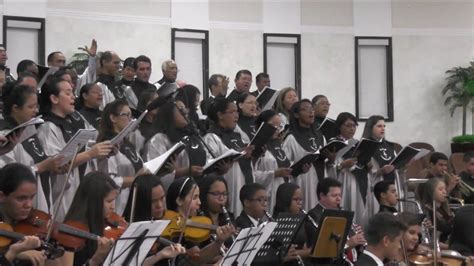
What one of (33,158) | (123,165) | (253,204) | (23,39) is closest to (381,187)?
(253,204)

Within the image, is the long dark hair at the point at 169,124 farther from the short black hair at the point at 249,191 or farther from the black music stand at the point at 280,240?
the black music stand at the point at 280,240

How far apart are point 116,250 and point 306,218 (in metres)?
2.94

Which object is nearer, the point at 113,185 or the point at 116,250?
the point at 116,250

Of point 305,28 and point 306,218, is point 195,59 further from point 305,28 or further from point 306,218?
point 306,218

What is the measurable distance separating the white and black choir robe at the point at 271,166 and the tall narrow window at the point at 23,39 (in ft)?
18.0

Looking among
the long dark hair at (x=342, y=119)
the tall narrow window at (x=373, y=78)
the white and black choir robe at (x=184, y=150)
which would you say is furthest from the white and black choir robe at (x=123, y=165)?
the tall narrow window at (x=373, y=78)

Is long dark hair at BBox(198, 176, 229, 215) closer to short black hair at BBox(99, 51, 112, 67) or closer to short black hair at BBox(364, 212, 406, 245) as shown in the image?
short black hair at BBox(364, 212, 406, 245)

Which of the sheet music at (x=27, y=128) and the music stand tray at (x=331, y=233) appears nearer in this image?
the sheet music at (x=27, y=128)

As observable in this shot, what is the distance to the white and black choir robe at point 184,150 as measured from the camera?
9.08 metres

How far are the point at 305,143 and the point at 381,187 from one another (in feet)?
3.17

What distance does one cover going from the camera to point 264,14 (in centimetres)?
1695

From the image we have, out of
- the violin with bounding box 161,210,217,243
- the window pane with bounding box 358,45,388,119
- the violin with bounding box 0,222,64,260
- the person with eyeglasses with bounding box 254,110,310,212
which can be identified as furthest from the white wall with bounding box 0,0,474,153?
the violin with bounding box 0,222,64,260

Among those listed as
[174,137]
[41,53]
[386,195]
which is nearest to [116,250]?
[174,137]

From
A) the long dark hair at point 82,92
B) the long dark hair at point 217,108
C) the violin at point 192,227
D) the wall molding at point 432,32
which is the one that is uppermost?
the wall molding at point 432,32
